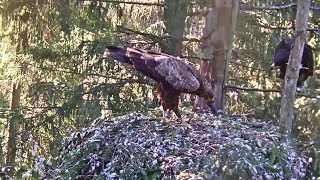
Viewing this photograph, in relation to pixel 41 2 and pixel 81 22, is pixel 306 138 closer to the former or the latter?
pixel 81 22

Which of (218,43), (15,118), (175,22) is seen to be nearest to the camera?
(218,43)

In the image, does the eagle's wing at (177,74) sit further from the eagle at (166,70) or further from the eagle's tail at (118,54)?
the eagle's tail at (118,54)

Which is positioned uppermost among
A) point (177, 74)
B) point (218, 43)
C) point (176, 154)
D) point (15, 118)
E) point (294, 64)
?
point (218, 43)

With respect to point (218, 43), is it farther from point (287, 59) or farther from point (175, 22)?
point (175, 22)

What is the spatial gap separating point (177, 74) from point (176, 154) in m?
1.40

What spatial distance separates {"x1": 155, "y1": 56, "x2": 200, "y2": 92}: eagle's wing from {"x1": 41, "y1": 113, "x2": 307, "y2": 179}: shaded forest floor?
0.64m

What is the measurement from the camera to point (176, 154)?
409 cm

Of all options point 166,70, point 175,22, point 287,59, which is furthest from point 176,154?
point 175,22

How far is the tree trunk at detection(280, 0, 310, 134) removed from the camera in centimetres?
488

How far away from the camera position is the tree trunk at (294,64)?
192 inches

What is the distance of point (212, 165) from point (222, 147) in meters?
0.23

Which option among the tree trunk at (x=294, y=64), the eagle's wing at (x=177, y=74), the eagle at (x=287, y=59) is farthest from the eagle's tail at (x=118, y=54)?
the eagle at (x=287, y=59)

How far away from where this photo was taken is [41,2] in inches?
343

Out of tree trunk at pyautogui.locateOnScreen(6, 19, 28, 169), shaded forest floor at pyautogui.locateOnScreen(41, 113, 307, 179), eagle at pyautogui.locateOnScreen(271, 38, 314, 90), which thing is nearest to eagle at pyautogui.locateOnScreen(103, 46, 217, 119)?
shaded forest floor at pyautogui.locateOnScreen(41, 113, 307, 179)
